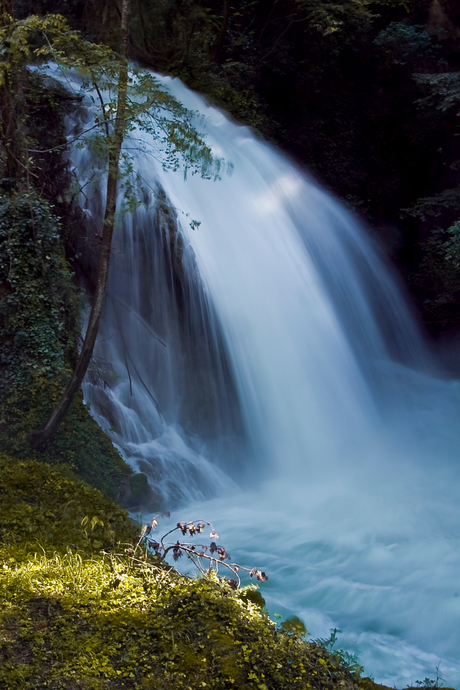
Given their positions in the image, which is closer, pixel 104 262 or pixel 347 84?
pixel 104 262

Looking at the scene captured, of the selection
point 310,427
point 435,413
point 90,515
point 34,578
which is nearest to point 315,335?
point 310,427

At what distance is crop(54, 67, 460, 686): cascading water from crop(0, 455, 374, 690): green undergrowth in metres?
2.25

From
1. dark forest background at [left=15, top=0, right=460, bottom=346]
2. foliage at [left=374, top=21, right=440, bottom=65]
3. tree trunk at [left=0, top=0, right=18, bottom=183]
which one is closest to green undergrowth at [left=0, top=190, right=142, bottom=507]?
tree trunk at [left=0, top=0, right=18, bottom=183]

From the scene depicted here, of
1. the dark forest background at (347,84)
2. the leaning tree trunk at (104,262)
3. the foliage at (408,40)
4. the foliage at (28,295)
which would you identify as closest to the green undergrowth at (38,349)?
the foliage at (28,295)

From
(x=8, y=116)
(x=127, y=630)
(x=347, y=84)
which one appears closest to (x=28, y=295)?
(x=8, y=116)

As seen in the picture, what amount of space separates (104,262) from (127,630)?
178 inches

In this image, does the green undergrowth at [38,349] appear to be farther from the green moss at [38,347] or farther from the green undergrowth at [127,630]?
the green undergrowth at [127,630]

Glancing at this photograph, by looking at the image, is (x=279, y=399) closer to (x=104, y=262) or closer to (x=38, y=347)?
(x=38, y=347)

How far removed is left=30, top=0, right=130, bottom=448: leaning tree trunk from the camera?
626 centimetres

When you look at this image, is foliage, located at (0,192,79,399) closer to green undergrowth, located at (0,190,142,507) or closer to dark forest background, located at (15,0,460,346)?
green undergrowth, located at (0,190,142,507)

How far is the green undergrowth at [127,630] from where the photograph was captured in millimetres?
3338

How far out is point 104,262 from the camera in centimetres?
702

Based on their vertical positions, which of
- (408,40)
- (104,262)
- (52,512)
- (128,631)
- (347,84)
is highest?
(408,40)

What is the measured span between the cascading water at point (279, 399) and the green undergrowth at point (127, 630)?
7.39 ft
